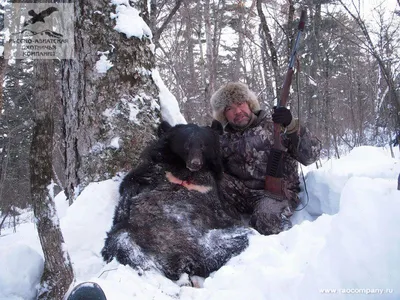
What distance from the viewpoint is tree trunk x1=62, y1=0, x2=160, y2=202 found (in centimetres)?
329

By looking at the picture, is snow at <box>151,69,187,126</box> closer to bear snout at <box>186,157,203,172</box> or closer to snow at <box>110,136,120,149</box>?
snow at <box>110,136,120,149</box>

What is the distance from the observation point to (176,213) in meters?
2.88

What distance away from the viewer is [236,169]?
161 inches

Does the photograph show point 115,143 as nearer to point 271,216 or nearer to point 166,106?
point 166,106

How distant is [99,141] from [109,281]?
1.67 metres

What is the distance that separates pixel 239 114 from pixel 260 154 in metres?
0.54

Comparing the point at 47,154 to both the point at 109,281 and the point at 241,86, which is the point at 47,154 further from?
the point at 241,86

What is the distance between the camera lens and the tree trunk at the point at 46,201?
211cm

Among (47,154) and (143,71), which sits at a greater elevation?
(143,71)

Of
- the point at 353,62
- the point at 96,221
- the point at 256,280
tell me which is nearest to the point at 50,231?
the point at 96,221

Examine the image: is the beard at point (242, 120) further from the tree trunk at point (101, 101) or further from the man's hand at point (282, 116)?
the tree trunk at point (101, 101)

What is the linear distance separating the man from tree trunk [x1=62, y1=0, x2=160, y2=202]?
115 cm

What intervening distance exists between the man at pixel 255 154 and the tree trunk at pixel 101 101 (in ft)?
3.78

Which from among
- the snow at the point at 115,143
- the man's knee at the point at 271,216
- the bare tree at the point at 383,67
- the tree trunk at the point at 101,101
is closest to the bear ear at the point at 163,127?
the tree trunk at the point at 101,101
